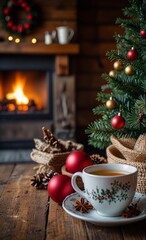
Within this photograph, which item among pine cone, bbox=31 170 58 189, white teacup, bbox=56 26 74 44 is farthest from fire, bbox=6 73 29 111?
pine cone, bbox=31 170 58 189

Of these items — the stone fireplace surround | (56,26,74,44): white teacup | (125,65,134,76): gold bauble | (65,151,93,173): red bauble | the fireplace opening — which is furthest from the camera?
the fireplace opening

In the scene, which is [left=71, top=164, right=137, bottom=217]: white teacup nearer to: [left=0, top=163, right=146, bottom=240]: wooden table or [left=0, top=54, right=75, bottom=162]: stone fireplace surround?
[left=0, top=163, right=146, bottom=240]: wooden table

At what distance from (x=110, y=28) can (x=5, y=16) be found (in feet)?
3.05

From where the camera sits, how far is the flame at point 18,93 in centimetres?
366

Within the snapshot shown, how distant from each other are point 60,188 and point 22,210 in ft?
0.35

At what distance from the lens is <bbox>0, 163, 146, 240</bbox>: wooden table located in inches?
32.2

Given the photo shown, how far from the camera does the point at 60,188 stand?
1013 mm

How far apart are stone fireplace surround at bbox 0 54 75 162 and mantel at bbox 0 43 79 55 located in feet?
0.45

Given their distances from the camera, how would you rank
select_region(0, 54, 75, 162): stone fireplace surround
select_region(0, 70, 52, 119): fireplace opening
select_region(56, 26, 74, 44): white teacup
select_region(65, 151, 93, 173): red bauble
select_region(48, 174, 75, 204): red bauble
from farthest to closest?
select_region(0, 70, 52, 119): fireplace opening, select_region(0, 54, 75, 162): stone fireplace surround, select_region(56, 26, 74, 44): white teacup, select_region(65, 151, 93, 173): red bauble, select_region(48, 174, 75, 204): red bauble

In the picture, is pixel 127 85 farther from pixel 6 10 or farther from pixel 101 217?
pixel 6 10

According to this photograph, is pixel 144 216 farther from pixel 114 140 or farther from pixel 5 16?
pixel 5 16

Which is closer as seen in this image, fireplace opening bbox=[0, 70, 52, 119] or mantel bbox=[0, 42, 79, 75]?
mantel bbox=[0, 42, 79, 75]

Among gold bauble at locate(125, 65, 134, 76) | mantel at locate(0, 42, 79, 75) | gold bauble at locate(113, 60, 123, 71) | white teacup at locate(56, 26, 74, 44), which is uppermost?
white teacup at locate(56, 26, 74, 44)

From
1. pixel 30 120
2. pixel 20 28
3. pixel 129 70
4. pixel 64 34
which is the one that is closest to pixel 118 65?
pixel 129 70
